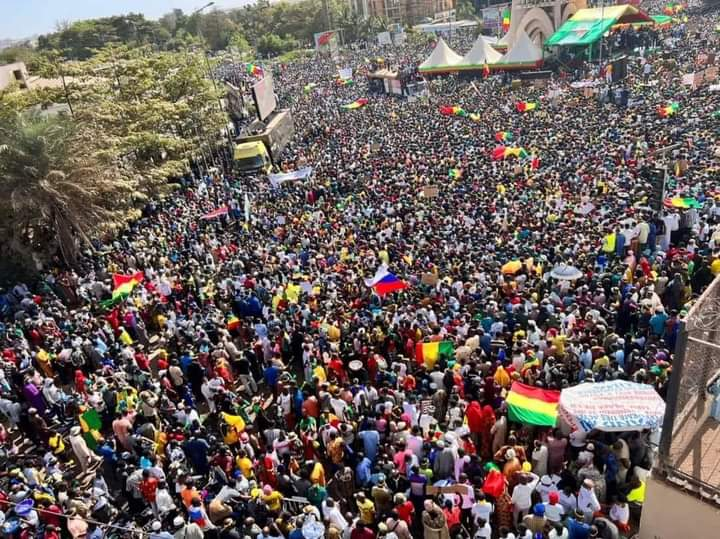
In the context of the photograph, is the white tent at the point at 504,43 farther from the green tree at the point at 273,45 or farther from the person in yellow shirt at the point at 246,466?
the green tree at the point at 273,45

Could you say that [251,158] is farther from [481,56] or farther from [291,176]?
[481,56]

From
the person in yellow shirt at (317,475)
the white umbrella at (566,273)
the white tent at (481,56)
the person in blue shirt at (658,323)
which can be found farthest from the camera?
the white tent at (481,56)

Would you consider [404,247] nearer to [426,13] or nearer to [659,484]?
[659,484]

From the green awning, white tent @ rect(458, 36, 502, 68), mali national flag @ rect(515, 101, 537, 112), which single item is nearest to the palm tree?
mali national flag @ rect(515, 101, 537, 112)

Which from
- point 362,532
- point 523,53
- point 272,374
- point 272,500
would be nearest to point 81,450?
point 272,374

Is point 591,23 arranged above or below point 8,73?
below

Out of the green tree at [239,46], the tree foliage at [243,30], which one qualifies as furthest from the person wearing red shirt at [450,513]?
the green tree at [239,46]
